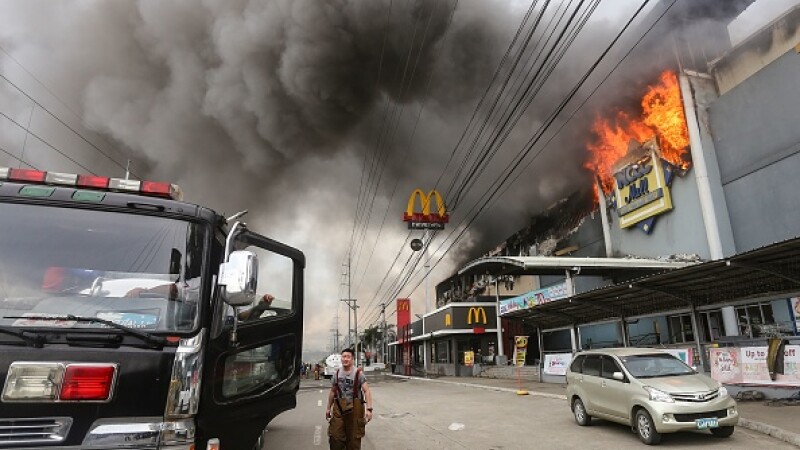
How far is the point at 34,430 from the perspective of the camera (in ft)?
7.87

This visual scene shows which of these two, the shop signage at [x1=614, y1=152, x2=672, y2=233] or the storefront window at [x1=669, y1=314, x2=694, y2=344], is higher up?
the shop signage at [x1=614, y1=152, x2=672, y2=233]

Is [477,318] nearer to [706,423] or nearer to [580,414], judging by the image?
[580,414]

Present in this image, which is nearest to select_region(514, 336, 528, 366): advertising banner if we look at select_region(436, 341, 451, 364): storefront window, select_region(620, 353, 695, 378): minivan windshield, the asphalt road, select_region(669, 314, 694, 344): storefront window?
select_region(669, 314, 694, 344): storefront window

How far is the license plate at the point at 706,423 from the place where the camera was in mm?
6984

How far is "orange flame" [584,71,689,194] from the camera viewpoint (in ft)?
73.1

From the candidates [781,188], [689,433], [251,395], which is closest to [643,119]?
[781,188]

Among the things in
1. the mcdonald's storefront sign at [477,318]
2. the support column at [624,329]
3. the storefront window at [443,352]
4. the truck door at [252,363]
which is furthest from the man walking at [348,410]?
the storefront window at [443,352]

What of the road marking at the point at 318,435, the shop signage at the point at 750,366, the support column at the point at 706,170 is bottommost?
the road marking at the point at 318,435

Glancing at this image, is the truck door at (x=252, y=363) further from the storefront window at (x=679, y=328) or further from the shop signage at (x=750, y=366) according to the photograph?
the storefront window at (x=679, y=328)

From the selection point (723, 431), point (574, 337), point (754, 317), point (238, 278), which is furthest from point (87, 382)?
point (754, 317)

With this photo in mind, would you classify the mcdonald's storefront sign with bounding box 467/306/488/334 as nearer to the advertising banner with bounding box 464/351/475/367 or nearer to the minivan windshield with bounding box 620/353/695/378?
the advertising banner with bounding box 464/351/475/367

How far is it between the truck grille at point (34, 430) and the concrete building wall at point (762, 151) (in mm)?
21652

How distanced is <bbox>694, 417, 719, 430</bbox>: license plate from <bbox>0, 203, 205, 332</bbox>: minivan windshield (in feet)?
24.1

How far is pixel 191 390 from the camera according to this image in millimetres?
2758
